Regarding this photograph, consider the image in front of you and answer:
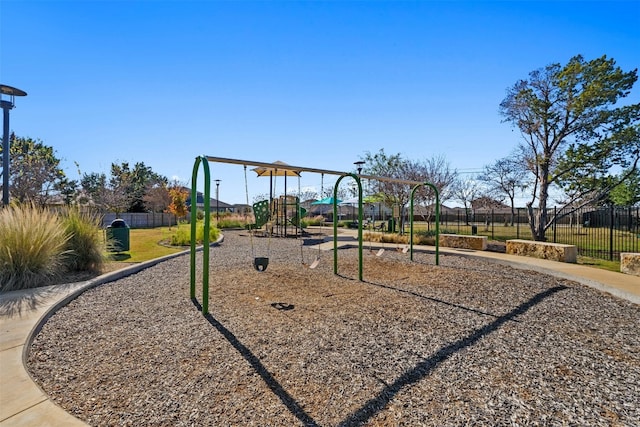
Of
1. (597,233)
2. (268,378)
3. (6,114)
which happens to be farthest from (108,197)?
(597,233)

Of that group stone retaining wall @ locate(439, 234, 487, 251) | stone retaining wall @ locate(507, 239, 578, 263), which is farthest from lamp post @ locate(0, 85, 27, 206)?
Answer: stone retaining wall @ locate(507, 239, 578, 263)

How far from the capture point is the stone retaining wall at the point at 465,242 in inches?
437

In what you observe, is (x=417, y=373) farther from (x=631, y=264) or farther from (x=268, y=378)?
(x=631, y=264)

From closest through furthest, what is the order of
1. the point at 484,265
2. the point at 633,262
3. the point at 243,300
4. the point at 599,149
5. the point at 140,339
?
the point at 140,339 → the point at 243,300 → the point at 633,262 → the point at 484,265 → the point at 599,149

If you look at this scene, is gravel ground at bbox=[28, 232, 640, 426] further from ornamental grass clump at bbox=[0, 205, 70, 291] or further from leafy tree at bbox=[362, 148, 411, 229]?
leafy tree at bbox=[362, 148, 411, 229]

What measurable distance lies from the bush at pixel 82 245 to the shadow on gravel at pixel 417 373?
21.1ft

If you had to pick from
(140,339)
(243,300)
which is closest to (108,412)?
(140,339)

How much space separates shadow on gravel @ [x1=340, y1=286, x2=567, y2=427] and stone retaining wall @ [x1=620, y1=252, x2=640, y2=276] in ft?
14.0

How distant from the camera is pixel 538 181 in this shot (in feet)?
47.6

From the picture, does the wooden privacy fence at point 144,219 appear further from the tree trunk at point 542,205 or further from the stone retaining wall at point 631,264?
the stone retaining wall at point 631,264

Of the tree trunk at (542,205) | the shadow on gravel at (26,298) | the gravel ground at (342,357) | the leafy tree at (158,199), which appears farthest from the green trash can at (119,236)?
the leafy tree at (158,199)

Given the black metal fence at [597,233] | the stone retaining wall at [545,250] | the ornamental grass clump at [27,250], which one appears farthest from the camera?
the black metal fence at [597,233]

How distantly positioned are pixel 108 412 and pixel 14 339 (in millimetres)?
1749

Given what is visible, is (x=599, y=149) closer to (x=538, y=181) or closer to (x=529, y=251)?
(x=538, y=181)
